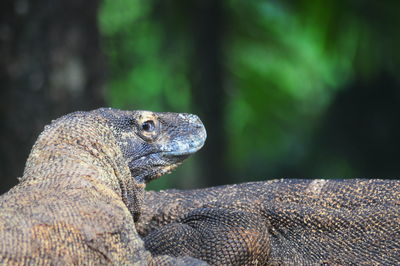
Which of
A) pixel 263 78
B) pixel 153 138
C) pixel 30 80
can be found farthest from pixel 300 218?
pixel 263 78

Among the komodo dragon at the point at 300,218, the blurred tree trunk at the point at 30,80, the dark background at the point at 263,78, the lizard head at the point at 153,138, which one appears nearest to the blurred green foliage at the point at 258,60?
the dark background at the point at 263,78

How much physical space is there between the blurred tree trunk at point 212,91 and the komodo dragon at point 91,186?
9.06m

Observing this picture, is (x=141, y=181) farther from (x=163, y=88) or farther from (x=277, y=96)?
(x=163, y=88)

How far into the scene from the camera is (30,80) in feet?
28.2

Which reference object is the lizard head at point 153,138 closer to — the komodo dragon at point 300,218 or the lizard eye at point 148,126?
the lizard eye at point 148,126

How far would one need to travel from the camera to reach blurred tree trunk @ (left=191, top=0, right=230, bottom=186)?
1377 centimetres

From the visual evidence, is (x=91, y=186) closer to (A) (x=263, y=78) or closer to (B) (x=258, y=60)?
(A) (x=263, y=78)

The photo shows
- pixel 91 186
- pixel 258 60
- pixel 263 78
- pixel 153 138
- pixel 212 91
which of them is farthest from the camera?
pixel 258 60

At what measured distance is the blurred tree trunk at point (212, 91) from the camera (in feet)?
45.2

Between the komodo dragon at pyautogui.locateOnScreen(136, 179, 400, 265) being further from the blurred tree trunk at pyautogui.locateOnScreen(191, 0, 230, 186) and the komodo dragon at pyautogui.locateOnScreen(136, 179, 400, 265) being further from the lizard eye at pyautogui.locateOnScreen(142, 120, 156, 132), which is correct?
the blurred tree trunk at pyautogui.locateOnScreen(191, 0, 230, 186)

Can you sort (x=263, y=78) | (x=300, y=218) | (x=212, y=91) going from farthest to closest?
(x=263, y=78) → (x=212, y=91) → (x=300, y=218)

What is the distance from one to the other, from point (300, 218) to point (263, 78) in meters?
12.3

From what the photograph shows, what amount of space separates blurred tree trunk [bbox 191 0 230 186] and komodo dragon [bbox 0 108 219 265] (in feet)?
29.7

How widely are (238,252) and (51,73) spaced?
4.87 meters
